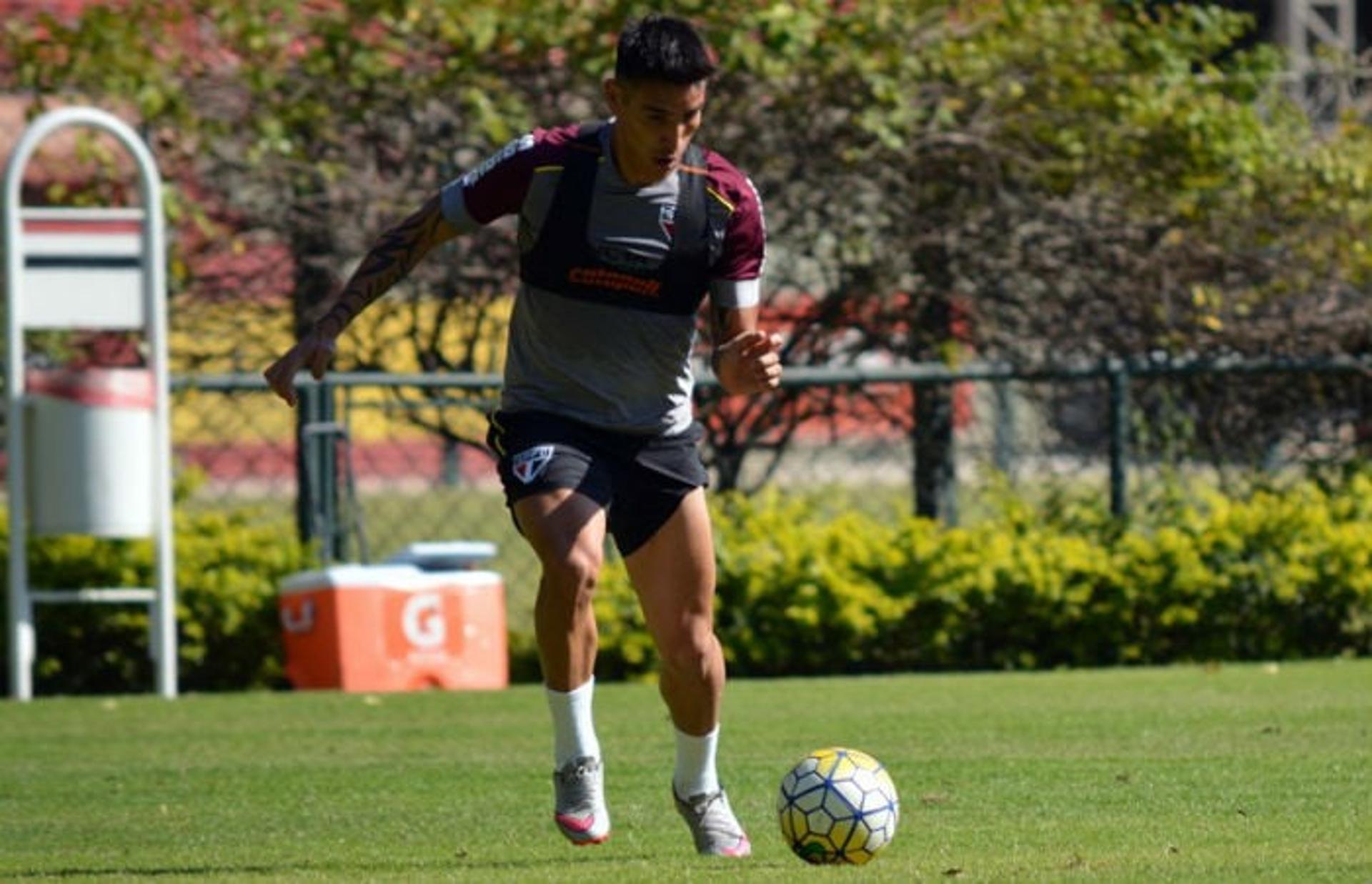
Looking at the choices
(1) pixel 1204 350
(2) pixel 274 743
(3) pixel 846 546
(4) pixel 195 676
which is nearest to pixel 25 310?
(4) pixel 195 676

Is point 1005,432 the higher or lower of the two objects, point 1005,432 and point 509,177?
the lower

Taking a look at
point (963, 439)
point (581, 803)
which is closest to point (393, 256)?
point (581, 803)

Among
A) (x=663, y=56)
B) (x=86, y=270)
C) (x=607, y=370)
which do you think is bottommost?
(x=607, y=370)

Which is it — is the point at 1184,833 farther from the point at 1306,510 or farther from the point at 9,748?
the point at 1306,510

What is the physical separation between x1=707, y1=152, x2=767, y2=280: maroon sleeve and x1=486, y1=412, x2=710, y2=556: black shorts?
17.3 inches

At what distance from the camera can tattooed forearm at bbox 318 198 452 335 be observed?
658 centimetres

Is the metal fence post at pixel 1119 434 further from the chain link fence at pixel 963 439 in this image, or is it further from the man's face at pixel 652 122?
the man's face at pixel 652 122

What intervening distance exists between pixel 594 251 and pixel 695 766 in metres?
1.26

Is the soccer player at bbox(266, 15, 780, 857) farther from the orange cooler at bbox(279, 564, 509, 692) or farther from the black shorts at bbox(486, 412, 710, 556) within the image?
the orange cooler at bbox(279, 564, 509, 692)

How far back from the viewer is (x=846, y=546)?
1216 cm

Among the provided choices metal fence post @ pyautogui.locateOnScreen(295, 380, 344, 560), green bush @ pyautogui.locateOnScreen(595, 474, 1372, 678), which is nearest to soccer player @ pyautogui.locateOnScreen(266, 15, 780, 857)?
green bush @ pyautogui.locateOnScreen(595, 474, 1372, 678)

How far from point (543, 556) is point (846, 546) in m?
5.96

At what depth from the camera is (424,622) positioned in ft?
37.6

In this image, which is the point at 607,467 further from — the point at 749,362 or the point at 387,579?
the point at 387,579
